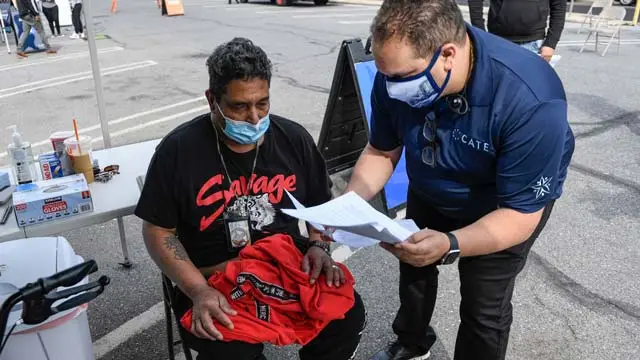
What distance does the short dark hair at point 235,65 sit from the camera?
190 cm

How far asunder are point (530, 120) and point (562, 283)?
6.45 feet

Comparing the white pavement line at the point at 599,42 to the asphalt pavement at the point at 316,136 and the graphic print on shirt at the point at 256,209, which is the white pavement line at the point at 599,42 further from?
the graphic print on shirt at the point at 256,209

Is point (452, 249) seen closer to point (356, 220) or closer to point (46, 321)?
point (356, 220)

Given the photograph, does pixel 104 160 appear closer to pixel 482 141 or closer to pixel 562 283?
pixel 482 141

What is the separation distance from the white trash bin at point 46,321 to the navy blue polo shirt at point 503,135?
1399mm

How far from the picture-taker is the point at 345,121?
136 inches

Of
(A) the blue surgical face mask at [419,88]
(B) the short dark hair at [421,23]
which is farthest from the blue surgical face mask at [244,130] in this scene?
(B) the short dark hair at [421,23]

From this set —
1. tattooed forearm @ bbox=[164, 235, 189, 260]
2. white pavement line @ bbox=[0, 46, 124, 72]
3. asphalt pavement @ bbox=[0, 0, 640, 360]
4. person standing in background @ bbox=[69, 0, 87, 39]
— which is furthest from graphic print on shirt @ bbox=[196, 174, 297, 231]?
person standing in background @ bbox=[69, 0, 87, 39]

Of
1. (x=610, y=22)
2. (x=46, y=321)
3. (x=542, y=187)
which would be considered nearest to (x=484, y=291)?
(x=542, y=187)

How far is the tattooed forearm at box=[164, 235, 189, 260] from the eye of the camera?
197 cm

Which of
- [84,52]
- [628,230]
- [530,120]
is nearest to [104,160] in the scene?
[530,120]

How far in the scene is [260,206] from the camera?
7.01 ft

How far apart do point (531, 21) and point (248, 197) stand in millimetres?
3280

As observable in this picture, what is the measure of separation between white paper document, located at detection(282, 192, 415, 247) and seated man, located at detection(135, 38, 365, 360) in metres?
0.34
